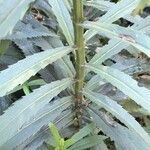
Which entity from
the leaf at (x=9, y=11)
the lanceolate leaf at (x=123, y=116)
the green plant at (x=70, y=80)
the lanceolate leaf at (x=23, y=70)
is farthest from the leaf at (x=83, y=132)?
the leaf at (x=9, y=11)

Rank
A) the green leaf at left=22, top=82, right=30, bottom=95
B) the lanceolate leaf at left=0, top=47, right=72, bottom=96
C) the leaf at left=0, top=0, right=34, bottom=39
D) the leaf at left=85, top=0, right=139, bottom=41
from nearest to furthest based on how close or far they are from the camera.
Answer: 1. the leaf at left=0, top=0, right=34, bottom=39
2. the lanceolate leaf at left=0, top=47, right=72, bottom=96
3. the leaf at left=85, top=0, right=139, bottom=41
4. the green leaf at left=22, top=82, right=30, bottom=95

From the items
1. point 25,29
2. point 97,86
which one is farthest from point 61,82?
point 25,29

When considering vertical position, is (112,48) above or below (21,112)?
above

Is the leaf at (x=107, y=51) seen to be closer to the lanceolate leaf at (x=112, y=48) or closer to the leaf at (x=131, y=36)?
the lanceolate leaf at (x=112, y=48)

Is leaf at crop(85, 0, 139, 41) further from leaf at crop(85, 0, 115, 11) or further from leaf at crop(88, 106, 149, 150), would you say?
leaf at crop(88, 106, 149, 150)

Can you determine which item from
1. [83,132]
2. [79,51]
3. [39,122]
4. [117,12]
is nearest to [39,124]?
[39,122]

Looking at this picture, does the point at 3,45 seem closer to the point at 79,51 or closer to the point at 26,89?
the point at 26,89

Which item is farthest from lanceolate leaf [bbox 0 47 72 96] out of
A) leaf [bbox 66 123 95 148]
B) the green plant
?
leaf [bbox 66 123 95 148]
